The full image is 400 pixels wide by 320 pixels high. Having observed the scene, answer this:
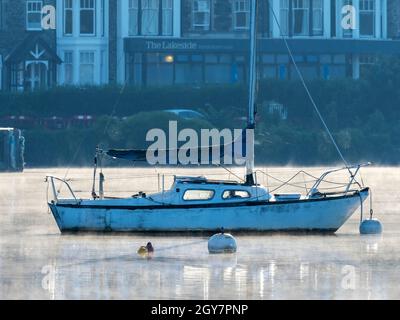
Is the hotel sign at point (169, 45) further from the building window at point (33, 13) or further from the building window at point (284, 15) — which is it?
the building window at point (33, 13)

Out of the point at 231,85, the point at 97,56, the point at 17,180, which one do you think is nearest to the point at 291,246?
the point at 17,180

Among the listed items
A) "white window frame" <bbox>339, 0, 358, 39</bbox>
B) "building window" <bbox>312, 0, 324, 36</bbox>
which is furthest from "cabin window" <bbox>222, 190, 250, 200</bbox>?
"white window frame" <bbox>339, 0, 358, 39</bbox>

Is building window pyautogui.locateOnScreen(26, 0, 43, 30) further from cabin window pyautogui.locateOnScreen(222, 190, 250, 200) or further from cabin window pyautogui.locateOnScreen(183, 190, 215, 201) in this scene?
cabin window pyautogui.locateOnScreen(222, 190, 250, 200)

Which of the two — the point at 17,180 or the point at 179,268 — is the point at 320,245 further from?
the point at 17,180

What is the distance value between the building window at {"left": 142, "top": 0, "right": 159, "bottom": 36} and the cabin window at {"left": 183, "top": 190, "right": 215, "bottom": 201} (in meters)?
60.7

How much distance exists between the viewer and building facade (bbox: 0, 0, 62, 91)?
102062 mm

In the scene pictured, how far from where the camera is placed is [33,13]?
10444cm

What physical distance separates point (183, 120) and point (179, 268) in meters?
50.0

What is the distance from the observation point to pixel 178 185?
43688mm

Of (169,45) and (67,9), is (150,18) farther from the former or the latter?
(67,9)

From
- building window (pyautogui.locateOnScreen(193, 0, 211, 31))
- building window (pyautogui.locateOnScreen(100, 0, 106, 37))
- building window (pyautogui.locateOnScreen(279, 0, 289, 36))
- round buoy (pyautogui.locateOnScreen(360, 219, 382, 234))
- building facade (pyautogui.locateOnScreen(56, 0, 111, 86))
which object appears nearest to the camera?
round buoy (pyautogui.locateOnScreen(360, 219, 382, 234))

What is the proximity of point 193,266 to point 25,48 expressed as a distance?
221 ft

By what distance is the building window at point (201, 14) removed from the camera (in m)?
105
